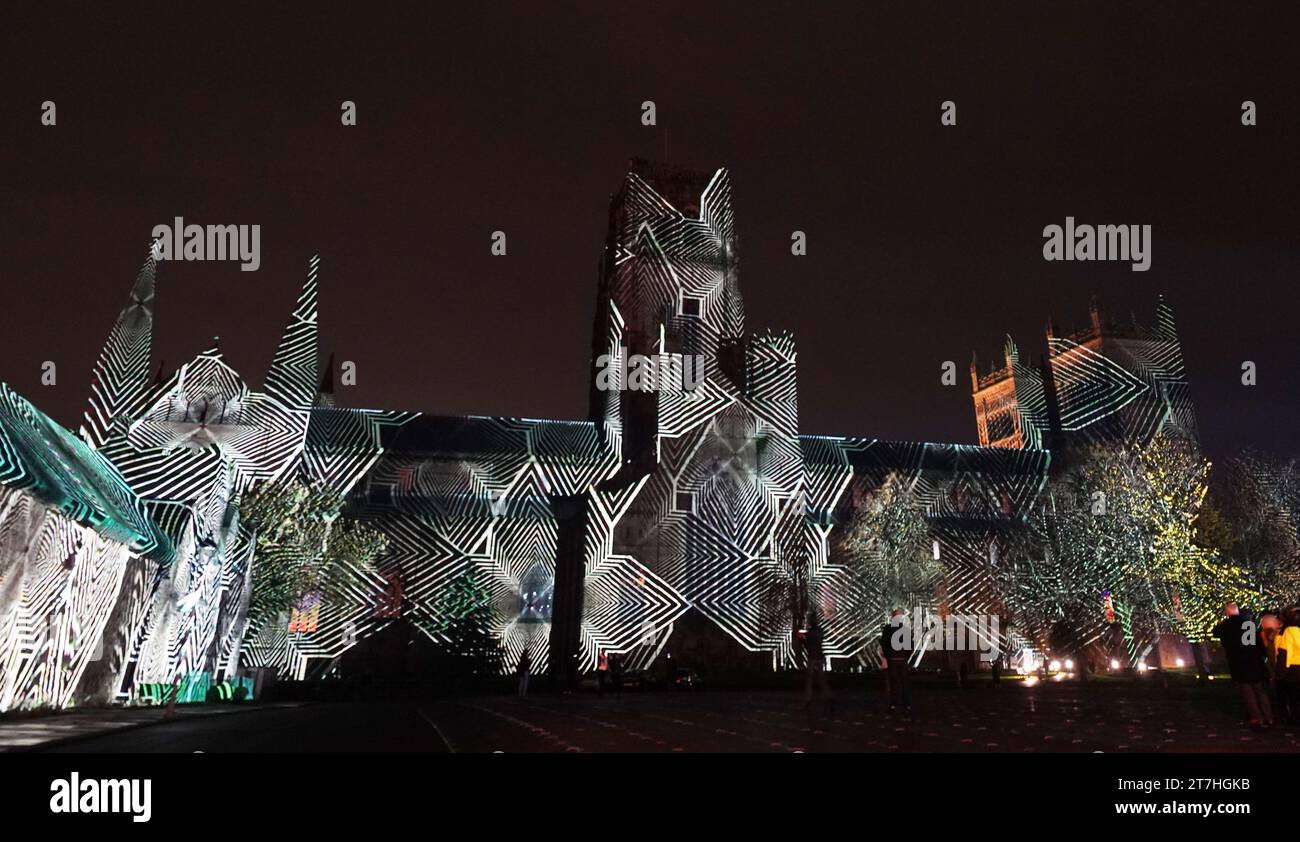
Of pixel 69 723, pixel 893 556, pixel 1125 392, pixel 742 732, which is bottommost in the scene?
pixel 69 723

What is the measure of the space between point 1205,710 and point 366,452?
148ft

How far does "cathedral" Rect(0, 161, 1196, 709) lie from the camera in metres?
44.9

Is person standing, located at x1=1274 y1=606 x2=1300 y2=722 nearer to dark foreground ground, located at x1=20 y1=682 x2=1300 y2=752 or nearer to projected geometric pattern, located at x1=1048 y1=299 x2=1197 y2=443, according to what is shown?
dark foreground ground, located at x1=20 y1=682 x2=1300 y2=752

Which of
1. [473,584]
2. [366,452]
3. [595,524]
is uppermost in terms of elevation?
[366,452]

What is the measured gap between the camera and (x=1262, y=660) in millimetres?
11250

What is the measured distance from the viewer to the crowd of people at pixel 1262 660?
11219 millimetres

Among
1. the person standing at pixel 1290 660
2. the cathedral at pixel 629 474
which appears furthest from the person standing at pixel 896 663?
the cathedral at pixel 629 474

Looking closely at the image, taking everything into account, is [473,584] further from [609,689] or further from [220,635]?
[220,635]

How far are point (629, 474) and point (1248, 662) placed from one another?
39.9 metres

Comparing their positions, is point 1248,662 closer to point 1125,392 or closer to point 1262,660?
point 1262,660

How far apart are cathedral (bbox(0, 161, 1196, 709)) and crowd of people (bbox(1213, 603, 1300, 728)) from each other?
1107 inches

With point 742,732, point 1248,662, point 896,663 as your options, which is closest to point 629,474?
point 896,663
